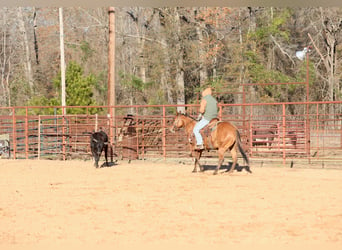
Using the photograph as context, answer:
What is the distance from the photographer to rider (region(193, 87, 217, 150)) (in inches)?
549

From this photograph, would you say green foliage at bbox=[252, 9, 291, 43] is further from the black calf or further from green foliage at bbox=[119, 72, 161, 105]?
the black calf

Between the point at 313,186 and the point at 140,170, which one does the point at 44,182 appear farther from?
the point at 313,186

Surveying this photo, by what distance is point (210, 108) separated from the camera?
1404cm

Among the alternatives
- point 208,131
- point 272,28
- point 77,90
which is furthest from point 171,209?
point 272,28

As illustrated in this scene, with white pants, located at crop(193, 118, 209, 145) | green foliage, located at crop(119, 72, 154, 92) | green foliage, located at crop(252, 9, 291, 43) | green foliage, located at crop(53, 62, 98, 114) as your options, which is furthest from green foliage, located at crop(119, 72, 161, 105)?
white pants, located at crop(193, 118, 209, 145)

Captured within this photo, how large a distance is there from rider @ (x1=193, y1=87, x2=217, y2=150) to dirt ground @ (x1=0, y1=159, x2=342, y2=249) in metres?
0.99

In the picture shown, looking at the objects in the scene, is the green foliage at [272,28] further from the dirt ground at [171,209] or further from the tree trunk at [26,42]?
the dirt ground at [171,209]

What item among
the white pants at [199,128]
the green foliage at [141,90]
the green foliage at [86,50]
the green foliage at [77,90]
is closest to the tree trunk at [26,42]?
the green foliage at [86,50]

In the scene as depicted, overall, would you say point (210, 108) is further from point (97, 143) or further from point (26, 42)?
point (26, 42)

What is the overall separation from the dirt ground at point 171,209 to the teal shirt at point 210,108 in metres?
1.50

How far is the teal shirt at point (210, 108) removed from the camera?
13961 mm

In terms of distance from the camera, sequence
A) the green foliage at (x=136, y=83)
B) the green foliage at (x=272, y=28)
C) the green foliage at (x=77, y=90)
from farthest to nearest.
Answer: the green foliage at (x=272, y=28), the green foliage at (x=136, y=83), the green foliage at (x=77, y=90)

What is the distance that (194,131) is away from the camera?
14336 millimetres

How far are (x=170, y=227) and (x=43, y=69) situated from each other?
41.5 meters
